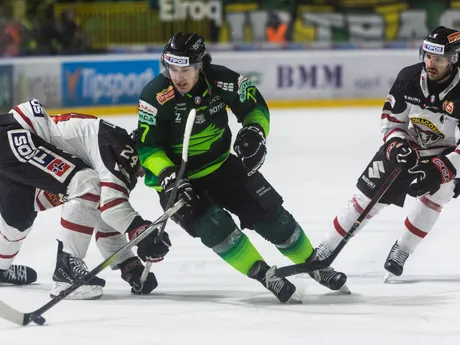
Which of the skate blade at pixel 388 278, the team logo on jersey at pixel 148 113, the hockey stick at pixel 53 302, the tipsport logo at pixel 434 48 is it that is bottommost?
the skate blade at pixel 388 278

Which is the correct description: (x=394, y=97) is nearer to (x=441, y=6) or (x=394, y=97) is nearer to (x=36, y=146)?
(x=36, y=146)

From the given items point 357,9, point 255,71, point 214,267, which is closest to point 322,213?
point 214,267

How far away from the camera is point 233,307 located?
148 inches

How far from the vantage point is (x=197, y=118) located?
12.8 feet

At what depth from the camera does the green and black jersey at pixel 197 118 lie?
3828mm

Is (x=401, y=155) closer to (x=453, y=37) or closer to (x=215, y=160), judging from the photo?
(x=453, y=37)

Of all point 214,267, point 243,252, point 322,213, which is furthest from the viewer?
point 322,213

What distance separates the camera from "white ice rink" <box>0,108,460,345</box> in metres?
3.33

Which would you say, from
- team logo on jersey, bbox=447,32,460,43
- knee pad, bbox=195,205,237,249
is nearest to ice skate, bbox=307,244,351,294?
knee pad, bbox=195,205,237,249

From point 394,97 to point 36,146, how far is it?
153 cm

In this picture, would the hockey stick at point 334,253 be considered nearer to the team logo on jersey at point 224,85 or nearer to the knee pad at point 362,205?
the knee pad at point 362,205

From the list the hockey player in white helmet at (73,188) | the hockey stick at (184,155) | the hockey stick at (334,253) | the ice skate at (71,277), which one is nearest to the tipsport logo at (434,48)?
the hockey stick at (334,253)

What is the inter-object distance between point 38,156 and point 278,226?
3.33ft

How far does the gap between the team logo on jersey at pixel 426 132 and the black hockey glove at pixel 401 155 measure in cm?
17
